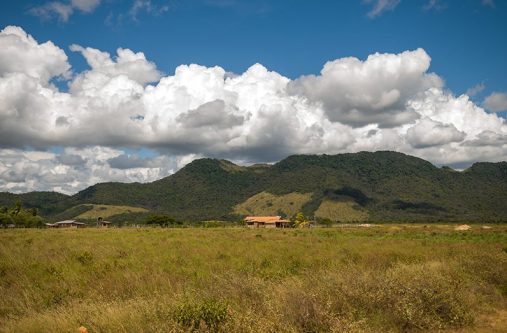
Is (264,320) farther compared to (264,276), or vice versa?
(264,276)

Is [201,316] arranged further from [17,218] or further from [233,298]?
[17,218]

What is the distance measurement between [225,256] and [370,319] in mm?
10700

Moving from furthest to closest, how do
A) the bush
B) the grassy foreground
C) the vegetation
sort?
the vegetation → the grassy foreground → the bush

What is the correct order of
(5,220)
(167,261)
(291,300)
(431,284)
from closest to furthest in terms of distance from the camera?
(291,300) → (431,284) → (167,261) → (5,220)

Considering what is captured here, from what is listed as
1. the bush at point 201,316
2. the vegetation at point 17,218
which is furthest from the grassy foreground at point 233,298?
the vegetation at point 17,218

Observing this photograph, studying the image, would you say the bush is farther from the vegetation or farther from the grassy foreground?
the vegetation

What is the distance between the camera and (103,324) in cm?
810

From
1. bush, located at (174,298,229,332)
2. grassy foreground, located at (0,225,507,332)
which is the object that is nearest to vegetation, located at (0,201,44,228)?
grassy foreground, located at (0,225,507,332)

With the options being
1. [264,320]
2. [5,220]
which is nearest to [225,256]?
[264,320]

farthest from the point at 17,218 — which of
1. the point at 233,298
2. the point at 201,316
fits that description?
the point at 201,316

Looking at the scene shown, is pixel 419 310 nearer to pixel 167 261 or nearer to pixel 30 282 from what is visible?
pixel 167 261

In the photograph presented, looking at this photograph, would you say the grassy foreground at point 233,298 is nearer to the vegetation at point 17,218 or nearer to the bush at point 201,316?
the bush at point 201,316

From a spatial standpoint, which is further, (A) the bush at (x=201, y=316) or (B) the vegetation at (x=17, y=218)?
(B) the vegetation at (x=17, y=218)

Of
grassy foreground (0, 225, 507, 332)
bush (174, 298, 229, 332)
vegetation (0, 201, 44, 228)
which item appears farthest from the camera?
vegetation (0, 201, 44, 228)
